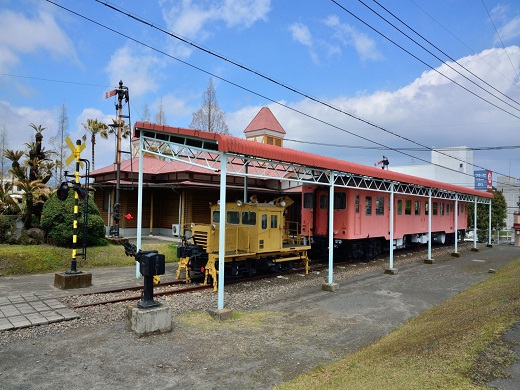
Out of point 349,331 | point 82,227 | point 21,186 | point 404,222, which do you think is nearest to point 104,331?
point 349,331

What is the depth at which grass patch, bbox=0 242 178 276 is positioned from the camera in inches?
492

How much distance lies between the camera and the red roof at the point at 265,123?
93.6ft

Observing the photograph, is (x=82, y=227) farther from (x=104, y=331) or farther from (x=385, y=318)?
(x=385, y=318)

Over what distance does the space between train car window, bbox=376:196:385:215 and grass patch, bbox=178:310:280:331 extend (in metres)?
10.1

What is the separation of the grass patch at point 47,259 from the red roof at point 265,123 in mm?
15506

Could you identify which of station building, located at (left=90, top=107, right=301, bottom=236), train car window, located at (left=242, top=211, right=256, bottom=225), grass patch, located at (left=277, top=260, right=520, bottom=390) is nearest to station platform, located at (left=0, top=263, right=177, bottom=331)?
train car window, located at (left=242, top=211, right=256, bottom=225)

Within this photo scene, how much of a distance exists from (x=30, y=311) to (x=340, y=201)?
11.5 meters

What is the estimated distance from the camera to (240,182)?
23469 mm

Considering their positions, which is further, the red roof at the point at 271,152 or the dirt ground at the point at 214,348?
the red roof at the point at 271,152

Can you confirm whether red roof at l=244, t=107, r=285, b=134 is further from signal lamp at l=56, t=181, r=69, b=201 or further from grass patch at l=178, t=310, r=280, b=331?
grass patch at l=178, t=310, r=280, b=331

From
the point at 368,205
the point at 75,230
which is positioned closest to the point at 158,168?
the point at 75,230

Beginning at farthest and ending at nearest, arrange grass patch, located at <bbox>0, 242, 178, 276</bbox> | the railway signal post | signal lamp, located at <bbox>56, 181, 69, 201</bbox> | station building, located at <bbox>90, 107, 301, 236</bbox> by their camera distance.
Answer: station building, located at <bbox>90, 107, 301, 236</bbox>, grass patch, located at <bbox>0, 242, 178, 276</bbox>, the railway signal post, signal lamp, located at <bbox>56, 181, 69, 201</bbox>

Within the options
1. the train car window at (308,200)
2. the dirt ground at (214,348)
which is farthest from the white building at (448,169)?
the dirt ground at (214,348)

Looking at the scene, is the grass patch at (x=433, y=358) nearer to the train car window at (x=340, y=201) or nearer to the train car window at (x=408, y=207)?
the train car window at (x=340, y=201)
